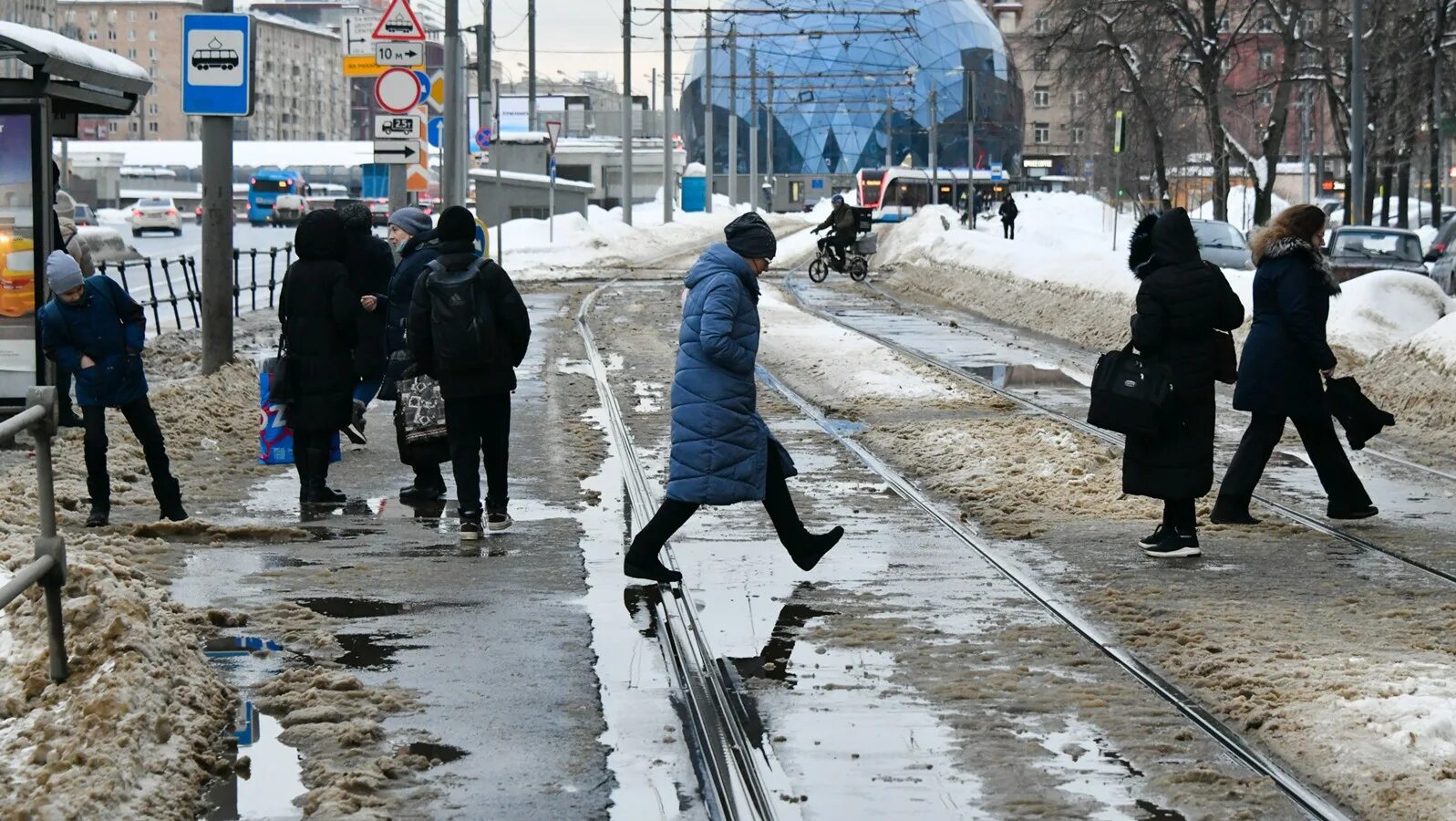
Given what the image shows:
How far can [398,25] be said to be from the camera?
21750 millimetres

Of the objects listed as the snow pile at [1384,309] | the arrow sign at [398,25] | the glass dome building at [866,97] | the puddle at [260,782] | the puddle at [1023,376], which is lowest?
the puddle at [1023,376]

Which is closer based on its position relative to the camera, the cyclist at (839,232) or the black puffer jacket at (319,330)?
the black puffer jacket at (319,330)

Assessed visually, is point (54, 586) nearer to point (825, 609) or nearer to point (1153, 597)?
point (825, 609)

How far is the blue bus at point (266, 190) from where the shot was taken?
8931cm

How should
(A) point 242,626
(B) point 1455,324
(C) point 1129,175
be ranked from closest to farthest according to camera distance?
(A) point 242,626, (B) point 1455,324, (C) point 1129,175

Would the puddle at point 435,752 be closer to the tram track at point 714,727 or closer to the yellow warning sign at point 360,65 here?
the tram track at point 714,727

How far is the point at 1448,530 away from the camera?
34.7 feet

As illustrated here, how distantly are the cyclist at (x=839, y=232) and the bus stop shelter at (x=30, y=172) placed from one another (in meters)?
26.2

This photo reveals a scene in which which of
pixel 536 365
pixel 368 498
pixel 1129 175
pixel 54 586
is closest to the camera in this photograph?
pixel 54 586

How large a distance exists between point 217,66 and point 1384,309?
12.9 metres

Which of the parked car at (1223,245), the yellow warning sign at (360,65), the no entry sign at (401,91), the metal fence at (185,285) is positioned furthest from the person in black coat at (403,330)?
the parked car at (1223,245)

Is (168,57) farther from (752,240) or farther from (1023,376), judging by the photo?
(752,240)

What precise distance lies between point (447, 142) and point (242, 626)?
18.6m

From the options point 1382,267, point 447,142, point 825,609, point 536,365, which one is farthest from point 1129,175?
point 825,609
